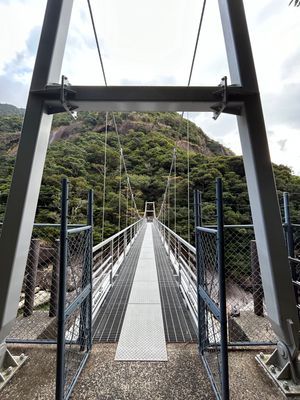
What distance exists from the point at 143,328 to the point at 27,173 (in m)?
1.49

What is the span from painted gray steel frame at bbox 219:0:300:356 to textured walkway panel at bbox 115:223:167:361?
782mm

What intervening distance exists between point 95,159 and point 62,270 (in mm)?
8638

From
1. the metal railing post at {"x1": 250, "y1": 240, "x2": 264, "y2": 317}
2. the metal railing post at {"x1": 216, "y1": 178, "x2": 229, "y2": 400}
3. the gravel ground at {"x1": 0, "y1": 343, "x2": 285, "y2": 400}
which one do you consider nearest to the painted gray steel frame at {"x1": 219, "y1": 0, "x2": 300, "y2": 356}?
the gravel ground at {"x1": 0, "y1": 343, "x2": 285, "y2": 400}

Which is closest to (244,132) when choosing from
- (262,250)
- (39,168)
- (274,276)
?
(262,250)

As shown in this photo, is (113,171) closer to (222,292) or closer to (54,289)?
(54,289)

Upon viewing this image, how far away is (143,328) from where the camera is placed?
1905 millimetres

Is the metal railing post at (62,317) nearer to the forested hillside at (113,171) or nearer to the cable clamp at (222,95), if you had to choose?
the forested hillside at (113,171)

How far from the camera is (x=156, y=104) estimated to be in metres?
1.55

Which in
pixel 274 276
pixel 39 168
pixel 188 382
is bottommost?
pixel 188 382

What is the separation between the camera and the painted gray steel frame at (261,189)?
1313 mm

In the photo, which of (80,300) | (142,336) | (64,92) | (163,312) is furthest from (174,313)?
(64,92)

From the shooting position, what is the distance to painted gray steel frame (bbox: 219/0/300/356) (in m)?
1.31

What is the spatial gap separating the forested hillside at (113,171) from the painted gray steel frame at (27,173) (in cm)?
109

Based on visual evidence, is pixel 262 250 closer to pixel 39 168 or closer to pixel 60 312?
pixel 60 312
